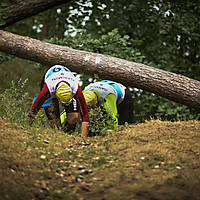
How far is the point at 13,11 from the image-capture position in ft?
24.4

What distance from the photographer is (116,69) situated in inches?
226

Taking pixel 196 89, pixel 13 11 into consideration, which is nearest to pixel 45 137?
pixel 196 89

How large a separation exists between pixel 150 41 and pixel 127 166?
7.65 meters

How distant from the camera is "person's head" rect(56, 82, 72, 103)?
4.34 m

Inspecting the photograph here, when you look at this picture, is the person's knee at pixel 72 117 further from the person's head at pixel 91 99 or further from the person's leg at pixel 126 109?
the person's leg at pixel 126 109

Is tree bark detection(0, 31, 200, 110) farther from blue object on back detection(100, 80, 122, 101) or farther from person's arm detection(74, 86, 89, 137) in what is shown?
person's arm detection(74, 86, 89, 137)

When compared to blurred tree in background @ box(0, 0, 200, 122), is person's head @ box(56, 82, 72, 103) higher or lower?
higher

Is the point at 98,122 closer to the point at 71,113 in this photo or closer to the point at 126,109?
the point at 71,113

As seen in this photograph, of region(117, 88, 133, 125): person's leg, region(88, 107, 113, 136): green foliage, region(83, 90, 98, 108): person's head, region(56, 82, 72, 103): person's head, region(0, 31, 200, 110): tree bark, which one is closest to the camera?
region(56, 82, 72, 103): person's head

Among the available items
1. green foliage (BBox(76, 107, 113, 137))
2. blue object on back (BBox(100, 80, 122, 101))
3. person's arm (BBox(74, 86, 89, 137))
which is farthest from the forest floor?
blue object on back (BBox(100, 80, 122, 101))

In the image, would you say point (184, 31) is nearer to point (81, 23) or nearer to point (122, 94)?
point (81, 23)

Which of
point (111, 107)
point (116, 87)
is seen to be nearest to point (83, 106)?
point (111, 107)

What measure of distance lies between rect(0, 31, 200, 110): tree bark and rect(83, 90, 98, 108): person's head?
92 cm

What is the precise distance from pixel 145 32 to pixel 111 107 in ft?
19.1
